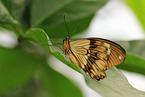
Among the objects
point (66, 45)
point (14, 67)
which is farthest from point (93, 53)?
point (14, 67)

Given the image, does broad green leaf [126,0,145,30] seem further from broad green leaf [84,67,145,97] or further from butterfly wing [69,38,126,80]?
broad green leaf [84,67,145,97]

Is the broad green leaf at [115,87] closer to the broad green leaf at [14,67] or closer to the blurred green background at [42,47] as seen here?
the blurred green background at [42,47]

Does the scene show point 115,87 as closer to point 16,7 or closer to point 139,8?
point 16,7

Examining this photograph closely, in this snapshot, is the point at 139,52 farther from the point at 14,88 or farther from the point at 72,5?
the point at 14,88

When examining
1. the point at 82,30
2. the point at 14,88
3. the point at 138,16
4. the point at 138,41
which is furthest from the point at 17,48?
the point at 138,16

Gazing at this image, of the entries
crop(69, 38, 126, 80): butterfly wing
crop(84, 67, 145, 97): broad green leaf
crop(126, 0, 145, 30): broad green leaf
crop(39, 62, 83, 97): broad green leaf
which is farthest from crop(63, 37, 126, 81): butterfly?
crop(126, 0, 145, 30): broad green leaf

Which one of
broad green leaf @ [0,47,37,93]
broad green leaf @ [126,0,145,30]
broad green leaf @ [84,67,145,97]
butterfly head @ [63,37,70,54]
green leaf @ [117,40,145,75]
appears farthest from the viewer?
broad green leaf @ [126,0,145,30]

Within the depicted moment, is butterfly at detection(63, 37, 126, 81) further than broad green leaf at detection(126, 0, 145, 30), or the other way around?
broad green leaf at detection(126, 0, 145, 30)
